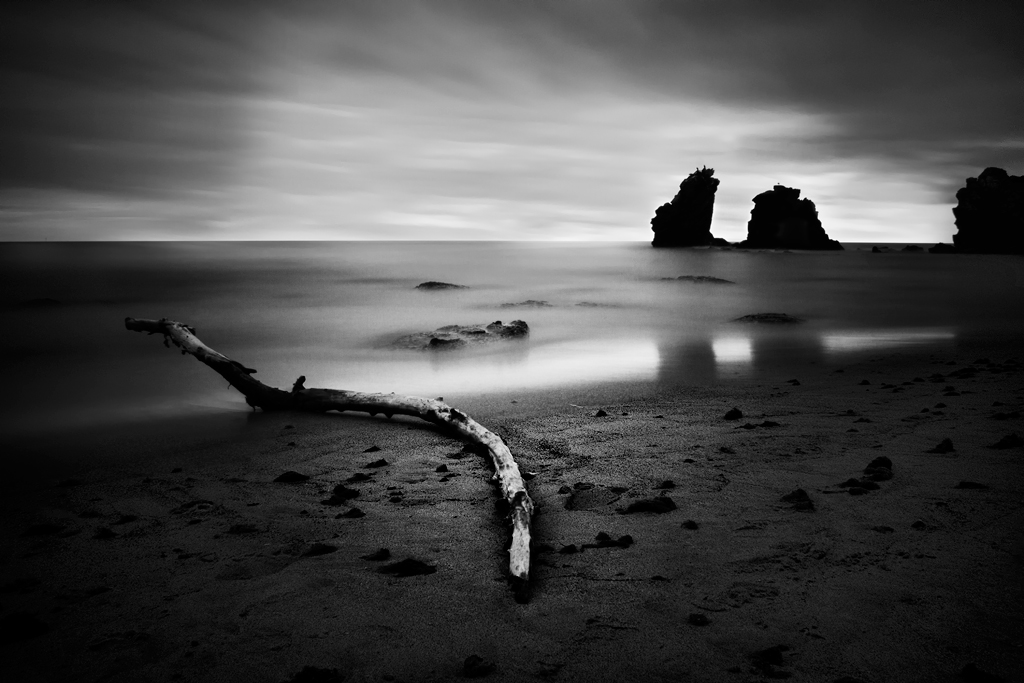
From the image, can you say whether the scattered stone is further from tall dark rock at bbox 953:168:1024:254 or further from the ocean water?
tall dark rock at bbox 953:168:1024:254

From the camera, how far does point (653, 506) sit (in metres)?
3.92

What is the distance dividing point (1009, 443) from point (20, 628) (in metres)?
6.12

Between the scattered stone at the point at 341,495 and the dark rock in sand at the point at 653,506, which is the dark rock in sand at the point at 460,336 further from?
the dark rock in sand at the point at 653,506

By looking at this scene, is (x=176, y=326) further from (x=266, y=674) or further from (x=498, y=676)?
(x=498, y=676)

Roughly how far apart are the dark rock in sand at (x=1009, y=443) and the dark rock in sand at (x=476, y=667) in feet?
13.9

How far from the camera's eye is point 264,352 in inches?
575

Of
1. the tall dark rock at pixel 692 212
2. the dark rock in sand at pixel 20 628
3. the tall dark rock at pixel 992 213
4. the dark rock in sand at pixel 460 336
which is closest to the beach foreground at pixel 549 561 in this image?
the dark rock in sand at pixel 20 628

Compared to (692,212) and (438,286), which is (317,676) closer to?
(438,286)

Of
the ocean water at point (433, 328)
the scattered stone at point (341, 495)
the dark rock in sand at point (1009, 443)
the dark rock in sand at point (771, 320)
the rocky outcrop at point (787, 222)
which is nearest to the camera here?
the scattered stone at point (341, 495)

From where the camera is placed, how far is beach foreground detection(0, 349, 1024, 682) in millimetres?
2531

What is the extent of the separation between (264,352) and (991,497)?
547 inches

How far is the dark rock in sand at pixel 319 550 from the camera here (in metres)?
3.49

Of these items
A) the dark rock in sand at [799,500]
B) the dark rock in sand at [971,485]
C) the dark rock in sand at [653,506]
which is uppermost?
the dark rock in sand at [971,485]

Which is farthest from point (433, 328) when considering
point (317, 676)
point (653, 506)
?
point (317, 676)
